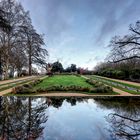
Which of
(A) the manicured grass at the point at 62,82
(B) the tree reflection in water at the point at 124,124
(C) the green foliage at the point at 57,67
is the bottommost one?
(B) the tree reflection in water at the point at 124,124

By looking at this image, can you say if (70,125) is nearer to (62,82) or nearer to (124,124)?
(124,124)

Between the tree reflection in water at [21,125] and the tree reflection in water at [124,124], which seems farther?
the tree reflection in water at [124,124]

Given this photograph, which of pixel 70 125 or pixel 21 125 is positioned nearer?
pixel 21 125

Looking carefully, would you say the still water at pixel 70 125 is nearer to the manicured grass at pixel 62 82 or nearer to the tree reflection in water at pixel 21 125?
the tree reflection in water at pixel 21 125

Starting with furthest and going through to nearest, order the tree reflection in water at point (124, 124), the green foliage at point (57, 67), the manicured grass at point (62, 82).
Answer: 1. the green foliage at point (57, 67)
2. the manicured grass at point (62, 82)
3. the tree reflection in water at point (124, 124)

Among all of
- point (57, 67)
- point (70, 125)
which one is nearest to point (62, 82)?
point (70, 125)

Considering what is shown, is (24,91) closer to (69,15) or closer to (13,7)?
(69,15)

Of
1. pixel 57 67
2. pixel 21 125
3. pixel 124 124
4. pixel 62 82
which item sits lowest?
Result: pixel 124 124

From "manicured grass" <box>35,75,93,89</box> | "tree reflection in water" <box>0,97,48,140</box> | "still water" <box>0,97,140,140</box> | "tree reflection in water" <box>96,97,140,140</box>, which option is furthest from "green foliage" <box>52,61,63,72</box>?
"tree reflection in water" <box>0,97,48,140</box>

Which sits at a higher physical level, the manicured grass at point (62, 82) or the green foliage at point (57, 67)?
the green foliage at point (57, 67)

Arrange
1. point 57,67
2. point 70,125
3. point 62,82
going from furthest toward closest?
point 57,67 → point 62,82 → point 70,125

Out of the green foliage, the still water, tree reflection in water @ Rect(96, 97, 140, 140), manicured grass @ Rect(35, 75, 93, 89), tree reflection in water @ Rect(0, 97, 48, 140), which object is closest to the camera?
tree reflection in water @ Rect(0, 97, 48, 140)

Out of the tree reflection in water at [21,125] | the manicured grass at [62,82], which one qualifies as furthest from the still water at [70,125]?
the manicured grass at [62,82]

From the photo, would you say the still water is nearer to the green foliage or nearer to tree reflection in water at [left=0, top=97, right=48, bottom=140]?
tree reflection in water at [left=0, top=97, right=48, bottom=140]
